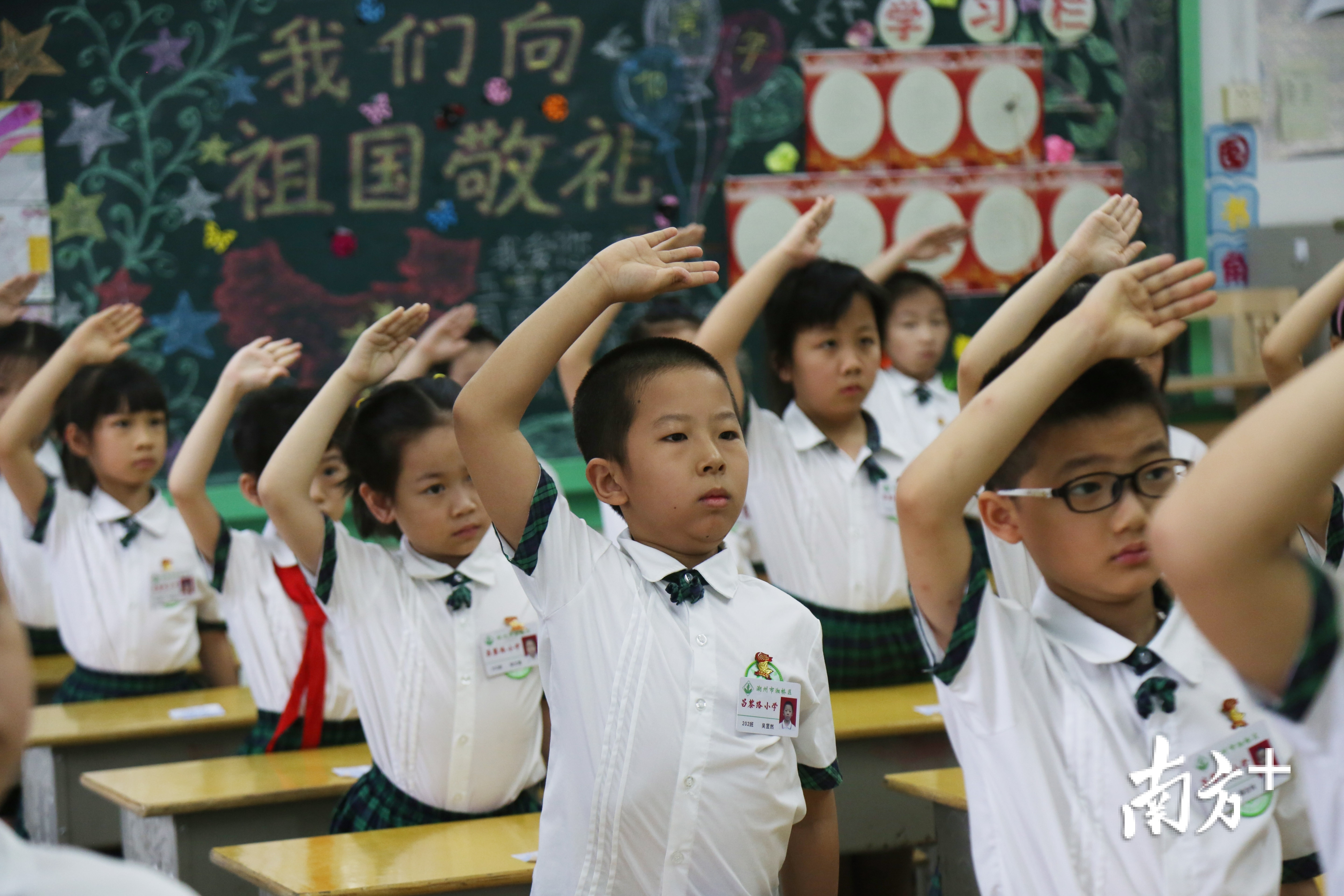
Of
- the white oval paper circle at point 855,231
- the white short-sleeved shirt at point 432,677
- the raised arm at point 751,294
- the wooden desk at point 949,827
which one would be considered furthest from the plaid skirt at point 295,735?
the white oval paper circle at point 855,231

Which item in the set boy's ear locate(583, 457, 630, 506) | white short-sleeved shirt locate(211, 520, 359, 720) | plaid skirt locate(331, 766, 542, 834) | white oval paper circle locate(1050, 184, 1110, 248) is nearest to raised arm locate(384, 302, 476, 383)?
white short-sleeved shirt locate(211, 520, 359, 720)

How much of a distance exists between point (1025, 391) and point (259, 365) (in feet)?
6.33

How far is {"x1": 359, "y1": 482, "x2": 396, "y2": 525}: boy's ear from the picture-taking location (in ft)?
8.02

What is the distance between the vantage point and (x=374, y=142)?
16.0 feet

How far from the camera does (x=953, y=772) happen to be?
2223 mm

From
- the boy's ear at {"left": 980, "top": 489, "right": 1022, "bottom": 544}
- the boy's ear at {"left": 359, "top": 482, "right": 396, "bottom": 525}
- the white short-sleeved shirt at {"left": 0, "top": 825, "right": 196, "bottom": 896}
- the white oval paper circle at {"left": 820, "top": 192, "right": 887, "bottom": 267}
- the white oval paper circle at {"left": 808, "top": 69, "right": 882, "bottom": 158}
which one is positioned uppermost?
the white oval paper circle at {"left": 808, "top": 69, "right": 882, "bottom": 158}

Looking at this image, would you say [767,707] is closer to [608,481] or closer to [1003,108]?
[608,481]

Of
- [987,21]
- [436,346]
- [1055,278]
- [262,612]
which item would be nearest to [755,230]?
[987,21]

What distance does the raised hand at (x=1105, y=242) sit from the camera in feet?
5.38

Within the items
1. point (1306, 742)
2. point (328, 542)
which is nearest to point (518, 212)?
point (328, 542)

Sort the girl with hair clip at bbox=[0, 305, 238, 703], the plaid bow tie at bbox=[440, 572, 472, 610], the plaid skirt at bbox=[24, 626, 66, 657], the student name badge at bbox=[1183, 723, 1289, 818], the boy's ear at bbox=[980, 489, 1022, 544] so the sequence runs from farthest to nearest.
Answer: the plaid skirt at bbox=[24, 626, 66, 657] < the girl with hair clip at bbox=[0, 305, 238, 703] < the plaid bow tie at bbox=[440, 572, 472, 610] < the boy's ear at bbox=[980, 489, 1022, 544] < the student name badge at bbox=[1183, 723, 1289, 818]

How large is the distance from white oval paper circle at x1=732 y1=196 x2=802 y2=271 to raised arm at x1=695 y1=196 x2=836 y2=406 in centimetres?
206

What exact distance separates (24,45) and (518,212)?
178cm

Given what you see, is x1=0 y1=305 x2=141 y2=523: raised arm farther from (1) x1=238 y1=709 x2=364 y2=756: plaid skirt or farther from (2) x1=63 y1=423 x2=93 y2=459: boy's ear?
(1) x1=238 y1=709 x2=364 y2=756: plaid skirt
